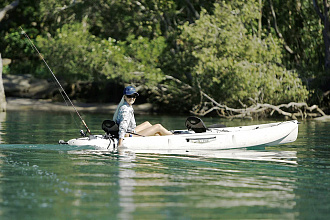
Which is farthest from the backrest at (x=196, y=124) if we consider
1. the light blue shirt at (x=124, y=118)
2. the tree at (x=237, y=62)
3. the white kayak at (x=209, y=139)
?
the tree at (x=237, y=62)

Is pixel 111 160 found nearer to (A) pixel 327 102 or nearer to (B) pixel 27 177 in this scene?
(B) pixel 27 177

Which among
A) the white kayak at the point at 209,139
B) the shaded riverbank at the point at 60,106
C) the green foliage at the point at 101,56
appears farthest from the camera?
the shaded riverbank at the point at 60,106

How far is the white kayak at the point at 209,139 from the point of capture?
12.5 m

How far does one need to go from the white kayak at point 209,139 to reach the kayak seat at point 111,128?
87mm

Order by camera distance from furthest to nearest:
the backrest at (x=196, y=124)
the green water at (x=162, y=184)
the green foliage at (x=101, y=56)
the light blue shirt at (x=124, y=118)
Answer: the green foliage at (x=101, y=56)
the backrest at (x=196, y=124)
the light blue shirt at (x=124, y=118)
the green water at (x=162, y=184)

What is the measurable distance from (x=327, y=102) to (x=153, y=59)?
7678 mm

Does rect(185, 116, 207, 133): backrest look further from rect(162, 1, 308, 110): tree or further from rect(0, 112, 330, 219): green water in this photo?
rect(162, 1, 308, 110): tree

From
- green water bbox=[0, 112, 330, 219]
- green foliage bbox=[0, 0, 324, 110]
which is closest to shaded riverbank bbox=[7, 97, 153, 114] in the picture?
green foliage bbox=[0, 0, 324, 110]

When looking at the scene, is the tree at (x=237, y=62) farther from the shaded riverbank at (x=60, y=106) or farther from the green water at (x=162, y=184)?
the green water at (x=162, y=184)

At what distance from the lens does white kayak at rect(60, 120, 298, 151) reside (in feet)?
41.1

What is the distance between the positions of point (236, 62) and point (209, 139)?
11.9 metres

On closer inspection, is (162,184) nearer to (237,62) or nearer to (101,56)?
(237,62)

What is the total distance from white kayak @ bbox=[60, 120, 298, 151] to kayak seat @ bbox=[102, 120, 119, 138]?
87 millimetres

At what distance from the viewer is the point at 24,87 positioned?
1299 inches
